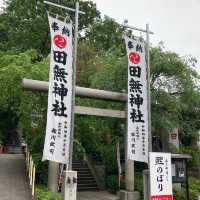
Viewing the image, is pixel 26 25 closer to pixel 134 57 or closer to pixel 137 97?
pixel 134 57

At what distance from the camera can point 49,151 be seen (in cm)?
1155

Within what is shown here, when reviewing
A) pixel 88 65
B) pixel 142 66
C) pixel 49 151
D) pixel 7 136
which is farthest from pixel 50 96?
pixel 7 136

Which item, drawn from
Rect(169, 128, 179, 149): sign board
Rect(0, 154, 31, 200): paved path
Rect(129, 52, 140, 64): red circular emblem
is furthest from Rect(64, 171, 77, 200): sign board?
Rect(169, 128, 179, 149): sign board

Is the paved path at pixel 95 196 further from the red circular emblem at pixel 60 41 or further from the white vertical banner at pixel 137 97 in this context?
the red circular emblem at pixel 60 41

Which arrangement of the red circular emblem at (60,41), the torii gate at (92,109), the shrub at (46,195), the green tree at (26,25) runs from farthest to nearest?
the green tree at (26,25)
the torii gate at (92,109)
the shrub at (46,195)
the red circular emblem at (60,41)

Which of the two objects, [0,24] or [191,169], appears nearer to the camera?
[191,169]

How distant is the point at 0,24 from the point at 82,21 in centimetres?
847

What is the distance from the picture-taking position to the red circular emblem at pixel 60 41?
1203 centimetres

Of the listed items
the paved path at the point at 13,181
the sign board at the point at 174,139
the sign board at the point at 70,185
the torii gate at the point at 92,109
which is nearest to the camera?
the sign board at the point at 70,185

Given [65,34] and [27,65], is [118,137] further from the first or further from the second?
[65,34]

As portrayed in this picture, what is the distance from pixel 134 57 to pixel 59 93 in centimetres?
376

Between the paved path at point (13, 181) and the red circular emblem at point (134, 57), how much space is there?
293 inches

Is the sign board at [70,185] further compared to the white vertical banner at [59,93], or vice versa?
the white vertical banner at [59,93]

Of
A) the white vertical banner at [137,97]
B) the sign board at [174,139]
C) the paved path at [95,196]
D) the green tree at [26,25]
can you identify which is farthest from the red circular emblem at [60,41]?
the green tree at [26,25]
